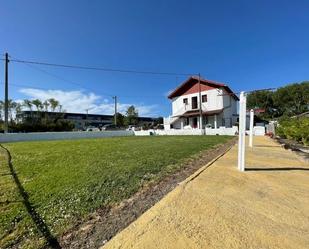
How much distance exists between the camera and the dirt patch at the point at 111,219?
3177 mm

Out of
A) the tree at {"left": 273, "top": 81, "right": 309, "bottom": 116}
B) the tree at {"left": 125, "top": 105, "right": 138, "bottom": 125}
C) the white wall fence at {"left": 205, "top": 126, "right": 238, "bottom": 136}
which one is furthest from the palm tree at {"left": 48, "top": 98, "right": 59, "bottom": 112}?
the tree at {"left": 273, "top": 81, "right": 309, "bottom": 116}

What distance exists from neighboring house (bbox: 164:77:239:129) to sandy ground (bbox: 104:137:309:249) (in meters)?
27.8

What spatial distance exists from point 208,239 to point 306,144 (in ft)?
45.7

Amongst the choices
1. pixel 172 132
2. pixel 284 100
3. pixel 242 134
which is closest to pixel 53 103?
pixel 172 132

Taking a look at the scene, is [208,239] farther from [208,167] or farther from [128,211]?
[208,167]

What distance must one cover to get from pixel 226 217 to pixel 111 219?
1.76 metres

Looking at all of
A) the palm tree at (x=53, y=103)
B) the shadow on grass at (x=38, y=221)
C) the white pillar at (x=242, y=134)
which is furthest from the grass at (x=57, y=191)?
the palm tree at (x=53, y=103)

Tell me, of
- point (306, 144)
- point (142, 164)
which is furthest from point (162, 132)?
point (142, 164)

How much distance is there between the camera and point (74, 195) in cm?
474

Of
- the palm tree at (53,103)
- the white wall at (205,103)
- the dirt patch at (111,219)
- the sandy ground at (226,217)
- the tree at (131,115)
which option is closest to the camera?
the sandy ground at (226,217)

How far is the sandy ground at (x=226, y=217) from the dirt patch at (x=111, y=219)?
0.51 feet

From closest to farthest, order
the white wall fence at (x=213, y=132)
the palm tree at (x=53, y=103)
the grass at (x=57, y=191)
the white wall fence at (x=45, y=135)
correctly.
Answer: the grass at (x=57, y=191)
the white wall fence at (x=45, y=135)
the white wall fence at (x=213, y=132)
the palm tree at (x=53, y=103)

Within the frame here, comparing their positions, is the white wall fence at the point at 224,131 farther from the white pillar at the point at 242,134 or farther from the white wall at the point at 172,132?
the white pillar at the point at 242,134

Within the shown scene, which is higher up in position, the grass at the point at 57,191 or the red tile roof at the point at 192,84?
the red tile roof at the point at 192,84
